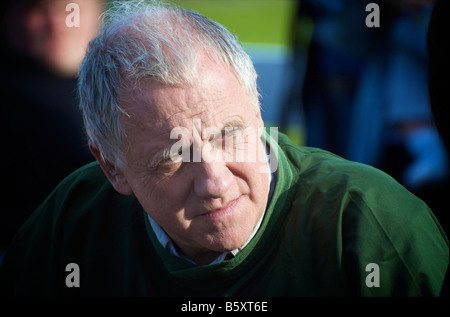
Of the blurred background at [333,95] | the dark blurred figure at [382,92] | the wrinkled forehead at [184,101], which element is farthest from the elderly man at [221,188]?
the dark blurred figure at [382,92]

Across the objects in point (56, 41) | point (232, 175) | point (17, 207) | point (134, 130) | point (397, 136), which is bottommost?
point (17, 207)

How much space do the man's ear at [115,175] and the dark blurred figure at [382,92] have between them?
1716 millimetres

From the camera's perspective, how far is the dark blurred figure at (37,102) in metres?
2.84

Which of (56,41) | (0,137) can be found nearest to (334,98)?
(56,41)

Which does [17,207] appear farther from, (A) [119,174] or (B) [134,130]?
(B) [134,130]

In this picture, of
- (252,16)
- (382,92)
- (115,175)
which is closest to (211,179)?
(115,175)

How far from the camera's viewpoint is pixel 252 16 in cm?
1268

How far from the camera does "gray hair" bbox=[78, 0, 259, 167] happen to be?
146 centimetres

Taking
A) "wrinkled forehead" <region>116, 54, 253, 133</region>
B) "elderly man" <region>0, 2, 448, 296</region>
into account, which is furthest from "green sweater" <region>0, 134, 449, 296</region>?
"wrinkled forehead" <region>116, 54, 253, 133</region>

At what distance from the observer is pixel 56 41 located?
3033 millimetres

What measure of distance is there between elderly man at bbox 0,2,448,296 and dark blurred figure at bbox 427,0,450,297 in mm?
267

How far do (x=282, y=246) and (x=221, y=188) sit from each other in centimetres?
28

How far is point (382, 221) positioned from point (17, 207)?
6.77 feet

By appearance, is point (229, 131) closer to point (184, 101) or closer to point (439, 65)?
point (184, 101)
